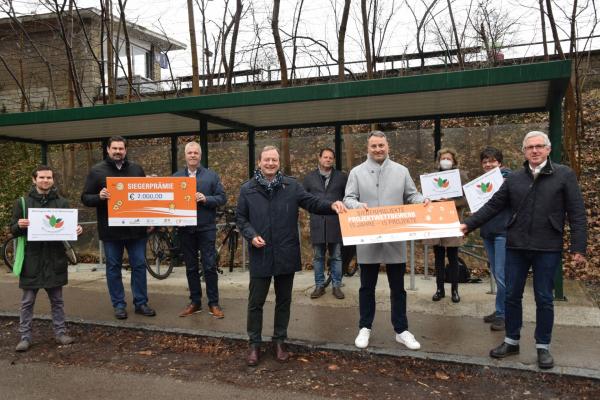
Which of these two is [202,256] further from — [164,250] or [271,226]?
[164,250]

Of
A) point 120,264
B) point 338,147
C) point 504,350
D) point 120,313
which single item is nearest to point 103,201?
point 120,264

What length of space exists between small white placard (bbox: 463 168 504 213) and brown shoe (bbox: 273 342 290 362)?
240 cm

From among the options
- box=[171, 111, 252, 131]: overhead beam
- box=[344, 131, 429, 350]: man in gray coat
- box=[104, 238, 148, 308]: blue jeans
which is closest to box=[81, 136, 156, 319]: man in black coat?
box=[104, 238, 148, 308]: blue jeans

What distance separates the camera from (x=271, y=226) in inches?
162

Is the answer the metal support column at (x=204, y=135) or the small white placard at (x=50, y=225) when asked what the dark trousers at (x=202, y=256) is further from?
the metal support column at (x=204, y=135)

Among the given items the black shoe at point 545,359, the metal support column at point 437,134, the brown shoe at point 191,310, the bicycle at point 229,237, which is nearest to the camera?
the black shoe at point 545,359

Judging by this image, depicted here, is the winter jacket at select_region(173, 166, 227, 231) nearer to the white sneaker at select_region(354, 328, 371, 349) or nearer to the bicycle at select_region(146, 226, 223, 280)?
the white sneaker at select_region(354, 328, 371, 349)

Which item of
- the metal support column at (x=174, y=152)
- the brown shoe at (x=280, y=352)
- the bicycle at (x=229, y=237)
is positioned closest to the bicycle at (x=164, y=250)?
the bicycle at (x=229, y=237)

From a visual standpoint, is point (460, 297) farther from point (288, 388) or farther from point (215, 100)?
point (215, 100)

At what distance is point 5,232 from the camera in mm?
11008

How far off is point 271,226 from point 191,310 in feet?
6.78

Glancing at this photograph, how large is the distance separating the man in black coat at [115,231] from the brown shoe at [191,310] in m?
0.35

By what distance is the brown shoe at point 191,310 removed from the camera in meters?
5.54

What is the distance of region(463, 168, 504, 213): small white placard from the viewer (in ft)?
15.9
